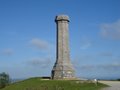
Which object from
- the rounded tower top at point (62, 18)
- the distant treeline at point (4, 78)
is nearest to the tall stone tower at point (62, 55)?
the rounded tower top at point (62, 18)

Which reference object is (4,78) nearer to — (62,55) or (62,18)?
(62,55)

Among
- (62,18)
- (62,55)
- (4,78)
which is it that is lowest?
(4,78)

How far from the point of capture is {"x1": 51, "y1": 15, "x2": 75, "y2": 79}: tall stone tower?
1829 inches

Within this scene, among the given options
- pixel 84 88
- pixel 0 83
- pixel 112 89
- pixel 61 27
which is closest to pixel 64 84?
pixel 84 88

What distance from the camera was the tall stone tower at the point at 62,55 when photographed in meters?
46.5

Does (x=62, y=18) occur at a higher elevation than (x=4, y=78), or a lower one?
higher

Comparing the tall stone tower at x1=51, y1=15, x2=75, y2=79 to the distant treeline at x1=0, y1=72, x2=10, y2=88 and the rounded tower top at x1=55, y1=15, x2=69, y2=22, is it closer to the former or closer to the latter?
the rounded tower top at x1=55, y1=15, x2=69, y2=22

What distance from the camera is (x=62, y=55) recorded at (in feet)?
153

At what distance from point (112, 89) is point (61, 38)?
1661 centimetres

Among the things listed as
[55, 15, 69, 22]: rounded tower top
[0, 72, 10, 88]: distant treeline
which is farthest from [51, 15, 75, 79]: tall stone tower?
[0, 72, 10, 88]: distant treeline

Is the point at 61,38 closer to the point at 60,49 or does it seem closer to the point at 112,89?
the point at 60,49

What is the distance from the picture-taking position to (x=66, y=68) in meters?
46.5

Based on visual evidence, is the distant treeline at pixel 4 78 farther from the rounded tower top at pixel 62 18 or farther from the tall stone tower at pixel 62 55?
the rounded tower top at pixel 62 18

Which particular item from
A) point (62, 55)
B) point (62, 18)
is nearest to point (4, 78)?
point (62, 55)
